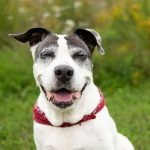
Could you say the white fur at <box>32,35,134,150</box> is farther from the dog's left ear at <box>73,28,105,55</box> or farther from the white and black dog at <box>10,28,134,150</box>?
the dog's left ear at <box>73,28,105,55</box>

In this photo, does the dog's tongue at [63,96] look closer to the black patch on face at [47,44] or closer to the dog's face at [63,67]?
the dog's face at [63,67]

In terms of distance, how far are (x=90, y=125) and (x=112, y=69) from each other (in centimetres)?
390

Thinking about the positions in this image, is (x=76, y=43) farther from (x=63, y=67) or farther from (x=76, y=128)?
(x=76, y=128)

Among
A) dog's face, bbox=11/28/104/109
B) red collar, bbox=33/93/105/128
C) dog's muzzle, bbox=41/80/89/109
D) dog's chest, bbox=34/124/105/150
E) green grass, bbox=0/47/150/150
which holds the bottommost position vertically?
green grass, bbox=0/47/150/150

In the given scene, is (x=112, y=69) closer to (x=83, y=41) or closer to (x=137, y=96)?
(x=137, y=96)

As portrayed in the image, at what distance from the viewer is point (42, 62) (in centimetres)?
493

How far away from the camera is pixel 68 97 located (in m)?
4.84

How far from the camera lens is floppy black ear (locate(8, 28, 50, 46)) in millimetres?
5223

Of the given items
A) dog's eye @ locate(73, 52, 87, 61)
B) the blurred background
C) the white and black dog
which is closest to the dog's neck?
the white and black dog

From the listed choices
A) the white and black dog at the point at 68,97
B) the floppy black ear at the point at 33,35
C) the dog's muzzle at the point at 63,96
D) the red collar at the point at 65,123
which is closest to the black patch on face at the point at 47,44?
the white and black dog at the point at 68,97

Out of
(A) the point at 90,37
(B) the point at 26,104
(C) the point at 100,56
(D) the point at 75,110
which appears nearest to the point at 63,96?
(D) the point at 75,110

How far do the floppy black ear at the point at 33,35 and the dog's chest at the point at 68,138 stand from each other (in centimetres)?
76

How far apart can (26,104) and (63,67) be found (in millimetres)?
3380

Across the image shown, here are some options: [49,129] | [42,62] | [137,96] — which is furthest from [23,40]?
[137,96]
